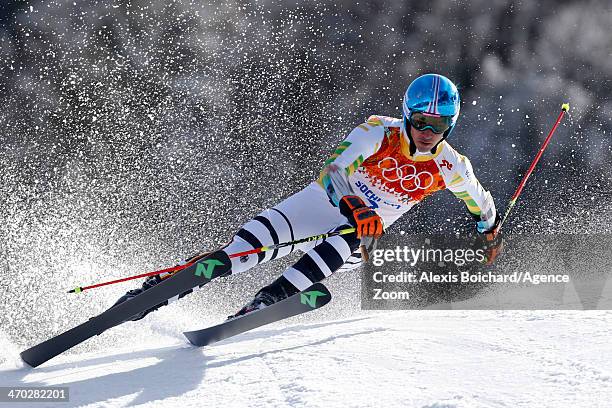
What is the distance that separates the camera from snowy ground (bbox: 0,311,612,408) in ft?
7.56

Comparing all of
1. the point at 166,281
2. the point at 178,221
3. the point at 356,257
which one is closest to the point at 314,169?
the point at 178,221

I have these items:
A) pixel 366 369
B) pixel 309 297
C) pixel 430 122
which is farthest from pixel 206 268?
pixel 430 122

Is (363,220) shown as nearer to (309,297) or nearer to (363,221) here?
(363,221)

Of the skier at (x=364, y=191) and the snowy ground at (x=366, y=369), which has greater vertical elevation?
the skier at (x=364, y=191)

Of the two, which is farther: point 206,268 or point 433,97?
point 433,97

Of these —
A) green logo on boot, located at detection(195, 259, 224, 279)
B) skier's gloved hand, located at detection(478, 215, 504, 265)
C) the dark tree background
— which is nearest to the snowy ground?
green logo on boot, located at detection(195, 259, 224, 279)

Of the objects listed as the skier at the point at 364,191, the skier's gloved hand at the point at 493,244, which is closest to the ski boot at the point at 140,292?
the skier at the point at 364,191

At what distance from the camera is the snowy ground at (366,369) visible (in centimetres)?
230

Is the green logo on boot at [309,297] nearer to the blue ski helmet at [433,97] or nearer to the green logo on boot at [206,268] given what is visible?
the green logo on boot at [206,268]

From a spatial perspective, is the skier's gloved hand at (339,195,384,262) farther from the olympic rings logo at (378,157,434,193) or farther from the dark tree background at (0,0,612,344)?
the dark tree background at (0,0,612,344)

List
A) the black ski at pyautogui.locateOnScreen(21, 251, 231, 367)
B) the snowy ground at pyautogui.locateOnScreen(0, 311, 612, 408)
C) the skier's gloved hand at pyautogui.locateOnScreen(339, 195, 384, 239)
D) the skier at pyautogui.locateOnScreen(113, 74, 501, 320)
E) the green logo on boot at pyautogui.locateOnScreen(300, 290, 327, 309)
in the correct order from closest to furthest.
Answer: the snowy ground at pyautogui.locateOnScreen(0, 311, 612, 408) → the black ski at pyautogui.locateOnScreen(21, 251, 231, 367) → the green logo on boot at pyautogui.locateOnScreen(300, 290, 327, 309) → the skier's gloved hand at pyautogui.locateOnScreen(339, 195, 384, 239) → the skier at pyautogui.locateOnScreen(113, 74, 501, 320)

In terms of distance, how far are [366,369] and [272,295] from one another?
1.08 meters

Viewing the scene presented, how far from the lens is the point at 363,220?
138 inches

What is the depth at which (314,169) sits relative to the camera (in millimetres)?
11445
